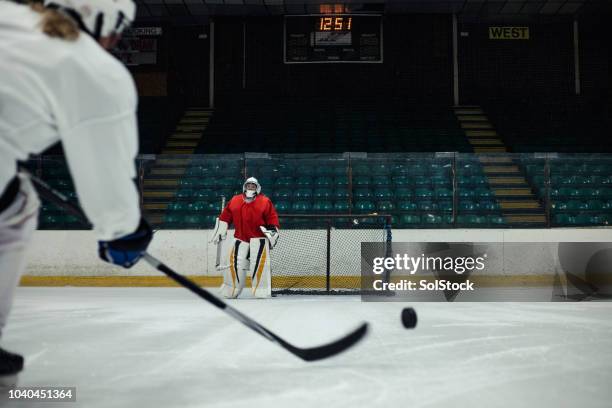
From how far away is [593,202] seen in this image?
21.6 feet

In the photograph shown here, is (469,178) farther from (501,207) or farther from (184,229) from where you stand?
(184,229)

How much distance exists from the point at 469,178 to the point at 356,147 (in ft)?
10.7

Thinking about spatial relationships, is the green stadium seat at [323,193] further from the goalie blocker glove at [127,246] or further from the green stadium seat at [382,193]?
the goalie blocker glove at [127,246]

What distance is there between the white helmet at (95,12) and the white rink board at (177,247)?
5216 millimetres

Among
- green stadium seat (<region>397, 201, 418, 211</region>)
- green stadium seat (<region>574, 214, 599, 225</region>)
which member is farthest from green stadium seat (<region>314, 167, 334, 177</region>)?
green stadium seat (<region>574, 214, 599, 225</region>)

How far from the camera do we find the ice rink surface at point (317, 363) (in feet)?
4.59

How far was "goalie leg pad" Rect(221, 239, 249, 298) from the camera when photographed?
517 cm

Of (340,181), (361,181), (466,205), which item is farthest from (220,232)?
(466,205)

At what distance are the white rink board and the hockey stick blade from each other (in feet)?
15.0

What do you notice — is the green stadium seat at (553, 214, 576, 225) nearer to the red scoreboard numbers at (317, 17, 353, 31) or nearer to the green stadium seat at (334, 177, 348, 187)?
the green stadium seat at (334, 177, 348, 187)

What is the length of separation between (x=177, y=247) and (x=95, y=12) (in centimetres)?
535

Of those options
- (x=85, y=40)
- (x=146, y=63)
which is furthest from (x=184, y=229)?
(x=146, y=63)

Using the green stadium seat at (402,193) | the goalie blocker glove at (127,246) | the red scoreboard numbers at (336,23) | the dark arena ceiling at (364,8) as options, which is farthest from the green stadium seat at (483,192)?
the goalie blocker glove at (127,246)

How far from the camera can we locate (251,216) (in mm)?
5344
